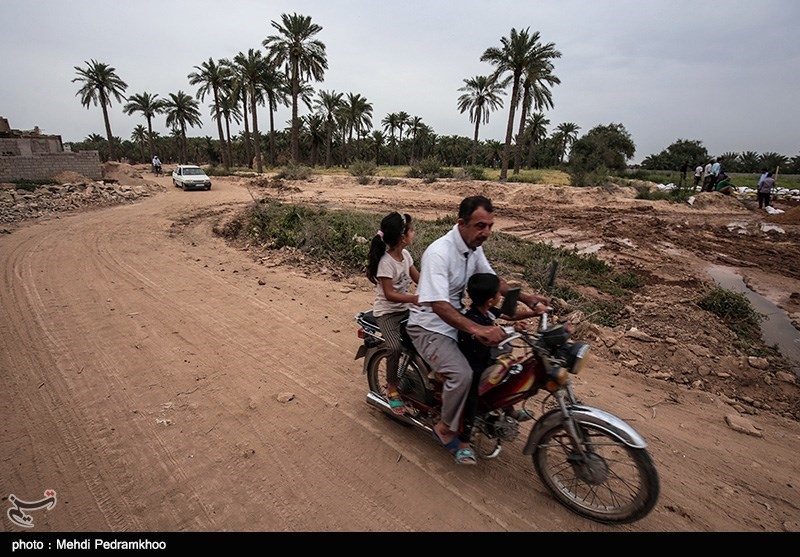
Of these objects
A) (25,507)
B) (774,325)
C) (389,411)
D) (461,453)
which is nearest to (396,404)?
(389,411)

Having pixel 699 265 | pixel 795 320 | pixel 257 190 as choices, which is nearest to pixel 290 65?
pixel 257 190

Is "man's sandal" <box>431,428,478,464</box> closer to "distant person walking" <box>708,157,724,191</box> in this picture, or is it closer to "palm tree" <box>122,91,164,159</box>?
"distant person walking" <box>708,157,724,191</box>

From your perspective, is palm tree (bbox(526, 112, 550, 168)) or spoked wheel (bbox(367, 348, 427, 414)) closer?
spoked wheel (bbox(367, 348, 427, 414))

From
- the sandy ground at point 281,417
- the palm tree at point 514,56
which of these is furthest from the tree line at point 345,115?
the sandy ground at point 281,417

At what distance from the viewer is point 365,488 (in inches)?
110

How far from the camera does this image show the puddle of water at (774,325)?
547 cm

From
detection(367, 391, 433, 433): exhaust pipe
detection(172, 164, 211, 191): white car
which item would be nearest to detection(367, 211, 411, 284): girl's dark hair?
detection(367, 391, 433, 433): exhaust pipe

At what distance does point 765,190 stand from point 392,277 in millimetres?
23314

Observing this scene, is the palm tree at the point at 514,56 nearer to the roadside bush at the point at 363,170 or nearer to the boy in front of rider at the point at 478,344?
the roadside bush at the point at 363,170

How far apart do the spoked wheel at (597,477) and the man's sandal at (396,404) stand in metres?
1.12

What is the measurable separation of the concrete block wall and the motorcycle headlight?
28.7 metres

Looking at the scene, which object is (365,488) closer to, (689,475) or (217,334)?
(689,475)

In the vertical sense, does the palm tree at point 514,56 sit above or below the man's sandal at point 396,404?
above

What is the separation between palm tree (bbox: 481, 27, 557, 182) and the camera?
2777 centimetres
